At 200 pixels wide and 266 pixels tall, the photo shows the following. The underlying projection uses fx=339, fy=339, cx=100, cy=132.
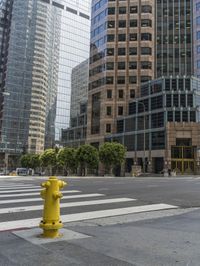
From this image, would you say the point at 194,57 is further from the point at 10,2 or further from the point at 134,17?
the point at 10,2

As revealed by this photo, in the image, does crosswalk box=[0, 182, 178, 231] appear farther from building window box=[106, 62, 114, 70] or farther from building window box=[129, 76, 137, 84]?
building window box=[106, 62, 114, 70]

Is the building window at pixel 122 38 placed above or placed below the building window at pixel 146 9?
below

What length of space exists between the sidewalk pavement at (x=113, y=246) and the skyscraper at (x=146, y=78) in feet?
→ 185

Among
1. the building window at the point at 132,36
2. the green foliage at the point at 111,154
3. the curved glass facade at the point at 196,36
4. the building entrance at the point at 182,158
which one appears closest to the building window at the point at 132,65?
the building window at the point at 132,36

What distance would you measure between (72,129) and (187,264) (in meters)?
93.9

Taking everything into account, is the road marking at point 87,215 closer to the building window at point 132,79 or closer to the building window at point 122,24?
the building window at point 132,79

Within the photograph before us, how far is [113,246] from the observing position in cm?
532

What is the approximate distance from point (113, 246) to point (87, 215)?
3.31 metres

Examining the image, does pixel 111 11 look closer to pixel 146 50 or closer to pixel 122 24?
pixel 122 24

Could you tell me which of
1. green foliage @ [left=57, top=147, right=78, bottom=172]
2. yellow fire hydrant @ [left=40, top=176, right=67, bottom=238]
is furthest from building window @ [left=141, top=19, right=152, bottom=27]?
yellow fire hydrant @ [left=40, top=176, right=67, bottom=238]

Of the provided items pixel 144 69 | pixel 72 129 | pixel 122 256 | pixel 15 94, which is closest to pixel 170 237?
pixel 122 256

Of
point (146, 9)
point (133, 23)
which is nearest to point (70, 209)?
point (133, 23)

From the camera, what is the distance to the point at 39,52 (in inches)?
6038

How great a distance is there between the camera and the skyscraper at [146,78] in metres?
63.6
